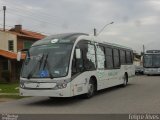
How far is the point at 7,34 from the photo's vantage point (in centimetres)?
4853

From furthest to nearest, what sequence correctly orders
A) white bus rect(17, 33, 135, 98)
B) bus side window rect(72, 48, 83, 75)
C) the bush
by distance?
the bush
bus side window rect(72, 48, 83, 75)
white bus rect(17, 33, 135, 98)

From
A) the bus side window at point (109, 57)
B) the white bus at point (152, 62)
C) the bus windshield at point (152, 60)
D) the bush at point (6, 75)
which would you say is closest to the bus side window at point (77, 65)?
the bus side window at point (109, 57)

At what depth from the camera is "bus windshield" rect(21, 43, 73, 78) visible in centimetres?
1694

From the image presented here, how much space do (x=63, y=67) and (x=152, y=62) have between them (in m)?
35.9

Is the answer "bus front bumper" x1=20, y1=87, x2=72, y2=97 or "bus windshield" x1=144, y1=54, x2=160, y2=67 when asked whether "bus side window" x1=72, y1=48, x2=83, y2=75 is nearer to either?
"bus front bumper" x1=20, y1=87, x2=72, y2=97

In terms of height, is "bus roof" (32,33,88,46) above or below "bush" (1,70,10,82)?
above

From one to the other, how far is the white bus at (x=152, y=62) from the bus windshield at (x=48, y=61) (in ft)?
114

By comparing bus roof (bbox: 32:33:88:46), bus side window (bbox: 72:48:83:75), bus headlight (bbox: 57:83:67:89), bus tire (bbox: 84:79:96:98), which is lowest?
bus tire (bbox: 84:79:96:98)

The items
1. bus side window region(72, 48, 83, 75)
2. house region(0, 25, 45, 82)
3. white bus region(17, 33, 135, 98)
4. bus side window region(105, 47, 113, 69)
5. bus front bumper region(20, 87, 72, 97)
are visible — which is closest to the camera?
bus front bumper region(20, 87, 72, 97)

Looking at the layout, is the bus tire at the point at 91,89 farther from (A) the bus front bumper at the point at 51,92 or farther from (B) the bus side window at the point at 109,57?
(B) the bus side window at the point at 109,57

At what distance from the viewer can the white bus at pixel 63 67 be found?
16.7 meters

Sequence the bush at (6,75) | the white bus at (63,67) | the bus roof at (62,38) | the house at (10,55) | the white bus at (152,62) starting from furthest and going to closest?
the white bus at (152,62) → the house at (10,55) → the bush at (6,75) → the bus roof at (62,38) → the white bus at (63,67)

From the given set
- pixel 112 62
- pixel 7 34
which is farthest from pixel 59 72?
pixel 7 34

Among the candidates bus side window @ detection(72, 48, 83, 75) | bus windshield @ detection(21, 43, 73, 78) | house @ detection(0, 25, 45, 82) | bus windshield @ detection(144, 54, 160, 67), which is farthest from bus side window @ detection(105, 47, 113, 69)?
bus windshield @ detection(144, 54, 160, 67)
